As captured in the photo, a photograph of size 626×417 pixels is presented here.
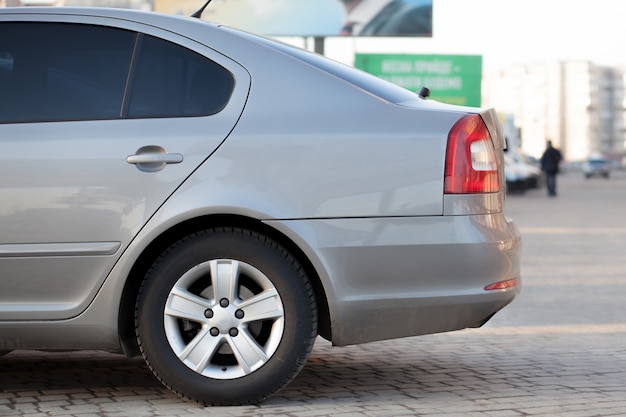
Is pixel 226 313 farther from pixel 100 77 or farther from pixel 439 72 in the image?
pixel 439 72

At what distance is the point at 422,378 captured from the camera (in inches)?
219

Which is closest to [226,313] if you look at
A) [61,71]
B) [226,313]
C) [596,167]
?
[226,313]

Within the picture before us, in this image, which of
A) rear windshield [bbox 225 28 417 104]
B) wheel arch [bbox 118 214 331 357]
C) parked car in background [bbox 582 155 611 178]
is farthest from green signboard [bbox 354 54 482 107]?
parked car in background [bbox 582 155 611 178]

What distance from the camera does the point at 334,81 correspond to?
4.82 m

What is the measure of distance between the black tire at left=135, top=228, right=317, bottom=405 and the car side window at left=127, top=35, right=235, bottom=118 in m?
0.51

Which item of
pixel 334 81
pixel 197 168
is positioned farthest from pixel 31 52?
pixel 334 81

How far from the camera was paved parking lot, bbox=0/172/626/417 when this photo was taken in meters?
4.79

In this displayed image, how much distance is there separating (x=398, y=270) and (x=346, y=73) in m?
0.87

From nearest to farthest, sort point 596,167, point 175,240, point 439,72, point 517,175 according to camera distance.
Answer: point 175,240, point 439,72, point 517,175, point 596,167

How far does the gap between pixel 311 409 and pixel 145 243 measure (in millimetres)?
932

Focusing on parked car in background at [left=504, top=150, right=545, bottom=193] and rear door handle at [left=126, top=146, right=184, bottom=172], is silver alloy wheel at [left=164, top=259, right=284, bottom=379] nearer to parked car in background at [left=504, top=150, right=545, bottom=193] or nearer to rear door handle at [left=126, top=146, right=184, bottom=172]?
rear door handle at [left=126, top=146, right=184, bottom=172]

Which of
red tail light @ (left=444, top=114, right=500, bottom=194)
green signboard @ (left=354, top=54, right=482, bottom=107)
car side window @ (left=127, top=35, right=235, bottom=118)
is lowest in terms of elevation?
red tail light @ (left=444, top=114, right=500, bottom=194)

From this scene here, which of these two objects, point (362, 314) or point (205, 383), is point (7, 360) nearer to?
point (205, 383)

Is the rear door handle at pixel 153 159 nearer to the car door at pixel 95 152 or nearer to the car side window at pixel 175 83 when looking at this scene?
the car door at pixel 95 152
